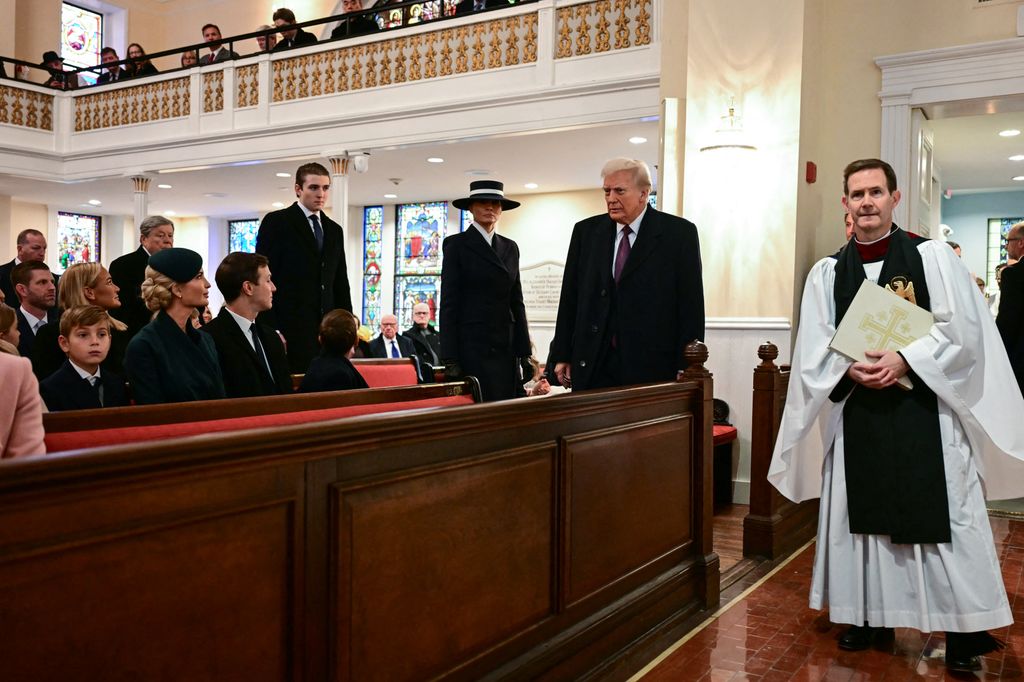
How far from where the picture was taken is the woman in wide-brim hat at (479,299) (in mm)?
4324

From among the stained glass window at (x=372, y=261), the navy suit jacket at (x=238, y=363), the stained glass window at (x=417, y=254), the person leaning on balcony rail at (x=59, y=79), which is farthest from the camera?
the stained glass window at (x=372, y=261)

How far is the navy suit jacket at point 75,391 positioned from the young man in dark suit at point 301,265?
119 cm

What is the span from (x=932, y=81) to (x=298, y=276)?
4.56m

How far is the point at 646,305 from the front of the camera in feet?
12.5

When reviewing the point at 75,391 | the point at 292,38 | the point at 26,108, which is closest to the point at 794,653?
the point at 75,391

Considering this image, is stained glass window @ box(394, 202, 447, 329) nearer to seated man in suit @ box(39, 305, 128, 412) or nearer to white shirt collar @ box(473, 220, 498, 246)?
white shirt collar @ box(473, 220, 498, 246)

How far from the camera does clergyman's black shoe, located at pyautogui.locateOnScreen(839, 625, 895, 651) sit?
330 centimetres

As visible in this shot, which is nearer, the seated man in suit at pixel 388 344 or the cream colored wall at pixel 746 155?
the cream colored wall at pixel 746 155

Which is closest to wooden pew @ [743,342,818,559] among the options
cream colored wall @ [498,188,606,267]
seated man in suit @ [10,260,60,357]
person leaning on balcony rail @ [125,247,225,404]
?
person leaning on balcony rail @ [125,247,225,404]

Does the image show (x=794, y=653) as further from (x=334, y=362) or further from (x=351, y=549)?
(x=334, y=362)

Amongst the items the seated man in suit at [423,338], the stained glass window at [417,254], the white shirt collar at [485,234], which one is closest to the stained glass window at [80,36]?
the stained glass window at [417,254]

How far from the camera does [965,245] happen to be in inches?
604

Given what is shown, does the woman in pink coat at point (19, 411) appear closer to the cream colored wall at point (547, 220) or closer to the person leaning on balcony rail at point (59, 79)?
the cream colored wall at point (547, 220)

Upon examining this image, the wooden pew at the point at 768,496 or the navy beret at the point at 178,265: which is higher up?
the navy beret at the point at 178,265
